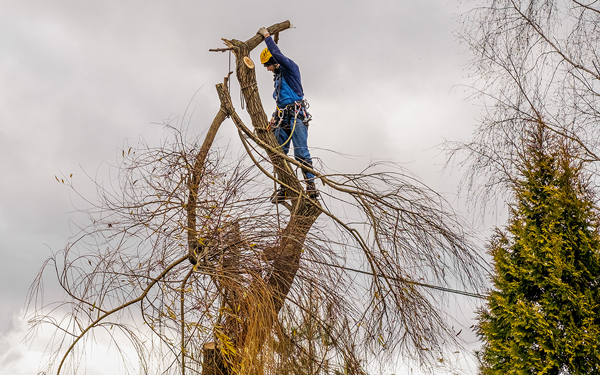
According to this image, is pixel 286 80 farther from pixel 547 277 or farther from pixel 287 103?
pixel 547 277

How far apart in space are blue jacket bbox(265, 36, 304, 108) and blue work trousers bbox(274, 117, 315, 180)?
0.22m

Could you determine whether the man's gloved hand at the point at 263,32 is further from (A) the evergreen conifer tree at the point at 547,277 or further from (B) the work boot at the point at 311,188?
(A) the evergreen conifer tree at the point at 547,277

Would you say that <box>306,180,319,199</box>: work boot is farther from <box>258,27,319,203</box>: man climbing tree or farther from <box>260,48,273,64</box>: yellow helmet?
<box>260,48,273,64</box>: yellow helmet

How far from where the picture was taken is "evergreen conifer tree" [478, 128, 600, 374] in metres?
4.58

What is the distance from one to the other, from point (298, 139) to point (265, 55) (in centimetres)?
85

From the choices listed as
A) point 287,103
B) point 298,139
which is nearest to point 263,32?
point 287,103

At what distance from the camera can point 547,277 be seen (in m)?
4.78

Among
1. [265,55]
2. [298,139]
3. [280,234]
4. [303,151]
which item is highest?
[265,55]

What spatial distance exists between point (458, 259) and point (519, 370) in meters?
1.70

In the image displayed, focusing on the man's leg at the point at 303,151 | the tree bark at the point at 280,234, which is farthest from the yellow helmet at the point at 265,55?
the man's leg at the point at 303,151

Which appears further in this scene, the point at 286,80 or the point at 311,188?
the point at 286,80

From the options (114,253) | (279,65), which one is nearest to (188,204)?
(114,253)

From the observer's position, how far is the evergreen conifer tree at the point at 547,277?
4578mm

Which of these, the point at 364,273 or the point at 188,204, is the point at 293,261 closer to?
the point at 364,273
